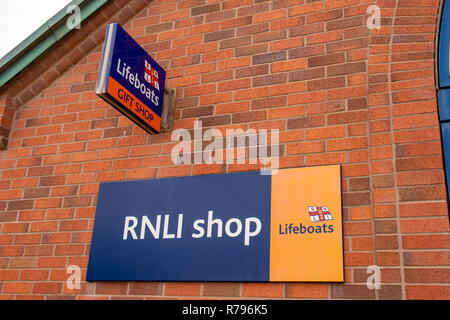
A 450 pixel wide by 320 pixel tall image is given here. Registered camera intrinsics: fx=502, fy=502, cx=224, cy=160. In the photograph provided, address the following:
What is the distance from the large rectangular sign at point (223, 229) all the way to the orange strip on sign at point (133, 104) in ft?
1.48

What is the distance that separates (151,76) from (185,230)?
1169 millimetres

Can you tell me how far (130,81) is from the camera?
3.42 m

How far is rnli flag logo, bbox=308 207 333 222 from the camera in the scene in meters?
3.15

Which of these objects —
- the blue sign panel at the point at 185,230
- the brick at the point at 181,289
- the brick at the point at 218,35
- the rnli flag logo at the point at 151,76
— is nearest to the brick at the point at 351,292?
the blue sign panel at the point at 185,230

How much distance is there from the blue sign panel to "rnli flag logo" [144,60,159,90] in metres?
0.73

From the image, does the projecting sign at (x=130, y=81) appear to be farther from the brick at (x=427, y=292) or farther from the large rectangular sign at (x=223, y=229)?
the brick at (x=427, y=292)

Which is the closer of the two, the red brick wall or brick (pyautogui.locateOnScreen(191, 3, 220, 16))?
the red brick wall

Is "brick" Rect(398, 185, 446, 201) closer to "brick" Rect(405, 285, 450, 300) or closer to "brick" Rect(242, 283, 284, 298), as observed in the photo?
"brick" Rect(405, 285, 450, 300)

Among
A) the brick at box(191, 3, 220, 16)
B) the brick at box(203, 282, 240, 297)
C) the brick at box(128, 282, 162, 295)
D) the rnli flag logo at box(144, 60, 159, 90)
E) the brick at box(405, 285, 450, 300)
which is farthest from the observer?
the brick at box(191, 3, 220, 16)

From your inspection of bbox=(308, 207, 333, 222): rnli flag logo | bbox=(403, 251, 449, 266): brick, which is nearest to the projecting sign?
bbox=(308, 207, 333, 222): rnli flag logo

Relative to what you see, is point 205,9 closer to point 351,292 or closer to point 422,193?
point 422,193

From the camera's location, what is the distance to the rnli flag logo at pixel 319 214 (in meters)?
3.15

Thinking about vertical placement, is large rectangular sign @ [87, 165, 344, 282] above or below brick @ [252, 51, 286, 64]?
below
